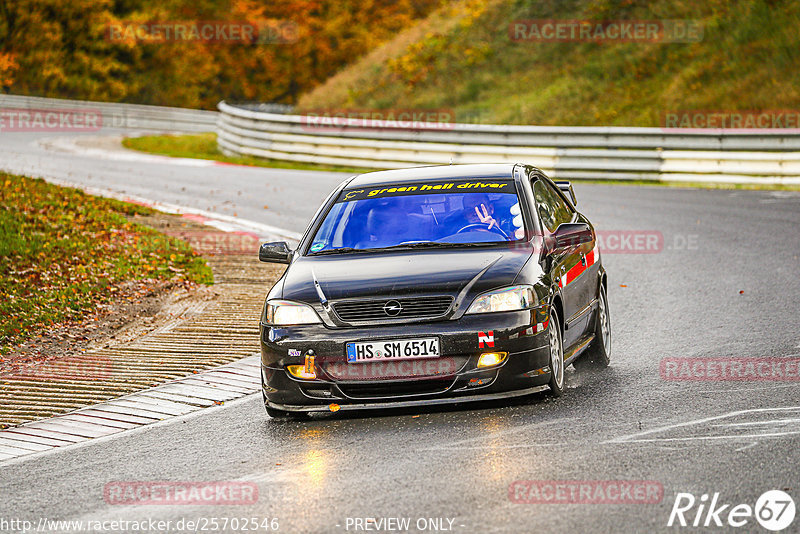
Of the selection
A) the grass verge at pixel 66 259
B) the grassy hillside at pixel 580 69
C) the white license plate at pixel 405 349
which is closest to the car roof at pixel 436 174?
the white license plate at pixel 405 349

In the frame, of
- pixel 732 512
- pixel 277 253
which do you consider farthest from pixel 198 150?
pixel 732 512

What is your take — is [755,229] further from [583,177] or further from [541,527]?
[541,527]

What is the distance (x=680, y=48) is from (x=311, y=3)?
38506 millimetres

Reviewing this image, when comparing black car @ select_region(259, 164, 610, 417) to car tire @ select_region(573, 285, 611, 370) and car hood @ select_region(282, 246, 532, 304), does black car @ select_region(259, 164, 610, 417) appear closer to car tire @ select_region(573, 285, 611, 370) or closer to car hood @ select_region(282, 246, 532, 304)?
car hood @ select_region(282, 246, 532, 304)

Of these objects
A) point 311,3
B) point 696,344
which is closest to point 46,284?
point 696,344

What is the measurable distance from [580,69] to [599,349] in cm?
2635

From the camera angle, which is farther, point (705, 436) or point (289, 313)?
point (289, 313)

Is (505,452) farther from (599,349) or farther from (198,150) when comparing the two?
(198,150)

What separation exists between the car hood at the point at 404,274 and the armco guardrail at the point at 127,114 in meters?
37.9

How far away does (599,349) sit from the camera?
954 cm

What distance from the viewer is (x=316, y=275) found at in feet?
27.3

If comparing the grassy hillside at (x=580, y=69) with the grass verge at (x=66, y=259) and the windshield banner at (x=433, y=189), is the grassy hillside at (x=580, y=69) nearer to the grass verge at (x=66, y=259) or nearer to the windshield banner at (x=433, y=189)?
the grass verge at (x=66, y=259)

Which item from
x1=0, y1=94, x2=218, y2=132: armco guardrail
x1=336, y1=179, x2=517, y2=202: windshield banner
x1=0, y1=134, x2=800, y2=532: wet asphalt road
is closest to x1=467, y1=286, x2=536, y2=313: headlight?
x1=0, y1=134, x2=800, y2=532: wet asphalt road

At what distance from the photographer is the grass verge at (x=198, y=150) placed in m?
28.7
